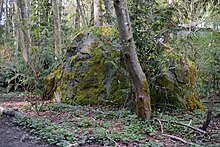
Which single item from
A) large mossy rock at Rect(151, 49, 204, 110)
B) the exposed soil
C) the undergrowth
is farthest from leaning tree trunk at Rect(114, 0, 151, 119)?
the exposed soil

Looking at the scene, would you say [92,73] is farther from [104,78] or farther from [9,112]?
[9,112]

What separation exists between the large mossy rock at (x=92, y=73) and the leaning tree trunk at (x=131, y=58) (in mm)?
1649

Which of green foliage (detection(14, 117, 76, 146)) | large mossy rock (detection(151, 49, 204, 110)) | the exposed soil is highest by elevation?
large mossy rock (detection(151, 49, 204, 110))

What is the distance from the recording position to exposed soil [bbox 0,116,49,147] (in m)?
3.57

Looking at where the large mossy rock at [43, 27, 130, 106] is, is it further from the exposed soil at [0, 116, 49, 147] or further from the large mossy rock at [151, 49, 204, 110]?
the exposed soil at [0, 116, 49, 147]

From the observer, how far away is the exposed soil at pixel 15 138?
357 cm

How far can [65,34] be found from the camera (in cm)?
1583

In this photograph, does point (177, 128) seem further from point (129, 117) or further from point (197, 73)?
point (197, 73)

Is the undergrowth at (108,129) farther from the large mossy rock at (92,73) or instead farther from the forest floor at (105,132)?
the large mossy rock at (92,73)

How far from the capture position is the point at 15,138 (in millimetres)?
3875

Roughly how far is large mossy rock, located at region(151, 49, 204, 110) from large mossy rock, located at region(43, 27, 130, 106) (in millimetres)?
863

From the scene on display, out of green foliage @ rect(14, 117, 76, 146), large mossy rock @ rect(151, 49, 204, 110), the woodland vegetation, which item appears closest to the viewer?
green foliage @ rect(14, 117, 76, 146)

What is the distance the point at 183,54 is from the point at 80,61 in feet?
8.83

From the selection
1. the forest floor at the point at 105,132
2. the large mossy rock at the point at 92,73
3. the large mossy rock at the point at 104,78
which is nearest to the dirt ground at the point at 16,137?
the forest floor at the point at 105,132
